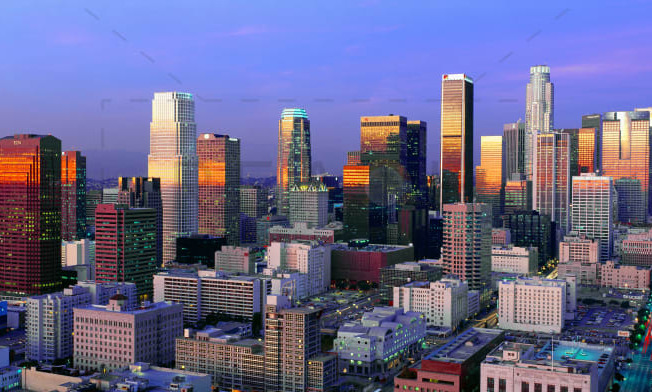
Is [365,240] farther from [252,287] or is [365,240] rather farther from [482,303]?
[252,287]

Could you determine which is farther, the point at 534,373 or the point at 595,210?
the point at 595,210

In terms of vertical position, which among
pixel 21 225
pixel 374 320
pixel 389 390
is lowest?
pixel 389 390

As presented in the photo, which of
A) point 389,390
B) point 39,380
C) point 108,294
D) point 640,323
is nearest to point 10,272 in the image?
point 108,294

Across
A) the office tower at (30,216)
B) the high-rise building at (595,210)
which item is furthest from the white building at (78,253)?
the high-rise building at (595,210)

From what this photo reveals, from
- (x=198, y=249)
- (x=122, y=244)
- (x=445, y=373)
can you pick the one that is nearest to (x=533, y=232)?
(x=198, y=249)

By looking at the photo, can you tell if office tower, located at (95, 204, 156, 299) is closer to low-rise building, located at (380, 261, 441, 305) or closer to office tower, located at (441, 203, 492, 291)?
low-rise building, located at (380, 261, 441, 305)

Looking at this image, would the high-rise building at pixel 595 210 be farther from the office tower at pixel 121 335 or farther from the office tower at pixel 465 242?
the office tower at pixel 121 335

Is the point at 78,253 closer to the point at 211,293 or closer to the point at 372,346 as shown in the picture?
the point at 211,293
